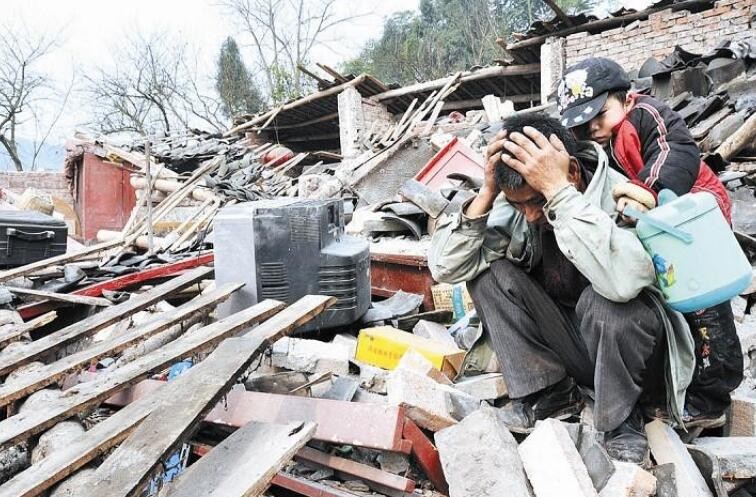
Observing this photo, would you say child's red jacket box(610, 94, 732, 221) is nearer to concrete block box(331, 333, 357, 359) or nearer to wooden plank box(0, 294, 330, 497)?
concrete block box(331, 333, 357, 359)

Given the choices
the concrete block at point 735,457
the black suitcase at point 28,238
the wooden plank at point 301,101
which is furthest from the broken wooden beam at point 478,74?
the concrete block at point 735,457

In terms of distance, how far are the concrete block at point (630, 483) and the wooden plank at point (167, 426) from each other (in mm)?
1139

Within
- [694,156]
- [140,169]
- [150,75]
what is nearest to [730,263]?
[694,156]

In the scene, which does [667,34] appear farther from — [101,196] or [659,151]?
[101,196]

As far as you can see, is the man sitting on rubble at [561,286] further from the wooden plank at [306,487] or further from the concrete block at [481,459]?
the wooden plank at [306,487]

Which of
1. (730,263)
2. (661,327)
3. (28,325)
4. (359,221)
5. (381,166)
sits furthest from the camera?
(381,166)

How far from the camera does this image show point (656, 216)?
5.00 ft

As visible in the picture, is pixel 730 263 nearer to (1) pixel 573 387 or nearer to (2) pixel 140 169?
(1) pixel 573 387

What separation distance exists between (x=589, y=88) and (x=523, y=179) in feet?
2.29

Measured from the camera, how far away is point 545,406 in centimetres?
198

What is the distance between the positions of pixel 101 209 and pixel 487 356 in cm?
1090

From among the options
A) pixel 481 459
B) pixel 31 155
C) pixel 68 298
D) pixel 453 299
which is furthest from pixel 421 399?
pixel 31 155

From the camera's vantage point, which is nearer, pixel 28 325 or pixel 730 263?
pixel 730 263

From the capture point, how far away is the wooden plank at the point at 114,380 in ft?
5.32
